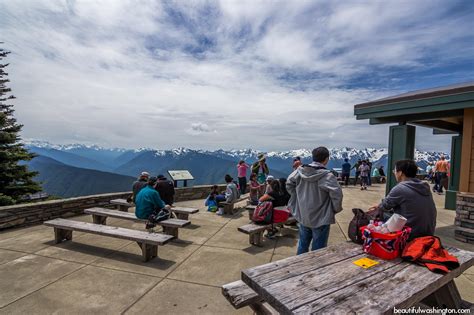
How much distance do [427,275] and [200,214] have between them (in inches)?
251

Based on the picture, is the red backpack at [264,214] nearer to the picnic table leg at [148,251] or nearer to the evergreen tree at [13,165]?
the picnic table leg at [148,251]

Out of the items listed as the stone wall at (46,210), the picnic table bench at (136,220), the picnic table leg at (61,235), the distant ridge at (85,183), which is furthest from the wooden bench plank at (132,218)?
the distant ridge at (85,183)

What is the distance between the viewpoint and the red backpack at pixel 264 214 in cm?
532

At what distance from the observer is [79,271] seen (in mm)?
3955

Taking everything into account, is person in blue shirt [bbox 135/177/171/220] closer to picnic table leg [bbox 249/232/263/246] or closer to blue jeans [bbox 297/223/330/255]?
picnic table leg [bbox 249/232/263/246]

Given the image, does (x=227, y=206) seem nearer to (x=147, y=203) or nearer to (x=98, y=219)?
(x=147, y=203)

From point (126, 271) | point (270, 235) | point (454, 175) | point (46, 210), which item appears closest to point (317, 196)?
point (270, 235)

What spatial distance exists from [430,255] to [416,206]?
520 mm

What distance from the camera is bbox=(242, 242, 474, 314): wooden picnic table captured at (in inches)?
67.7

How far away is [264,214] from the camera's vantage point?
5.34 m

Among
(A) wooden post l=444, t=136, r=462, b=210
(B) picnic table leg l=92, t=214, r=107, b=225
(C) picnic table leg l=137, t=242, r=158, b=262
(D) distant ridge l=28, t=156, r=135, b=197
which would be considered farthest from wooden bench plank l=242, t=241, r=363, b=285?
(D) distant ridge l=28, t=156, r=135, b=197

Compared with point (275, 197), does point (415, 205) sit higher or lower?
higher

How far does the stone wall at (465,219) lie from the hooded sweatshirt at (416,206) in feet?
13.9

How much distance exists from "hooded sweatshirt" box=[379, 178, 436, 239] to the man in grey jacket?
64 cm
